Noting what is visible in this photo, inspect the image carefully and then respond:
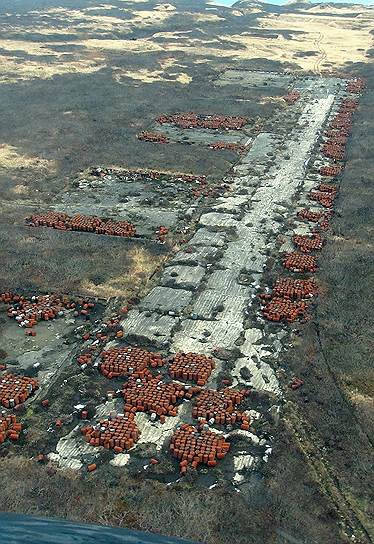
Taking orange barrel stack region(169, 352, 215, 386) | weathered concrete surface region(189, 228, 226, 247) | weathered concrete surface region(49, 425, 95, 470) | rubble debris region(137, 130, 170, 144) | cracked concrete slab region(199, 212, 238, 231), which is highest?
weathered concrete surface region(49, 425, 95, 470)

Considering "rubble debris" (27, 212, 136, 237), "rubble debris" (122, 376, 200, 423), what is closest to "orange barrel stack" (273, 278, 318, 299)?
"rubble debris" (122, 376, 200, 423)

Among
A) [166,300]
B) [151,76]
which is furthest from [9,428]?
[151,76]

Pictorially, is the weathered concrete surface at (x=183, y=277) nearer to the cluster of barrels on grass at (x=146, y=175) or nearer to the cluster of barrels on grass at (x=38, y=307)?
the cluster of barrels on grass at (x=38, y=307)

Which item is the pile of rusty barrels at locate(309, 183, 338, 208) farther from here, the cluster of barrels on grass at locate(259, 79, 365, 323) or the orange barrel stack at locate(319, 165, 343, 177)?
the orange barrel stack at locate(319, 165, 343, 177)

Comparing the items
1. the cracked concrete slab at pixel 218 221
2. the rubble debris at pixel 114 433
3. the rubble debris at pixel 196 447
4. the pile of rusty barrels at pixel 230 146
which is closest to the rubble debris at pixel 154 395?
the rubble debris at pixel 114 433

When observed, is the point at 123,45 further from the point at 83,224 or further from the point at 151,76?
the point at 83,224
